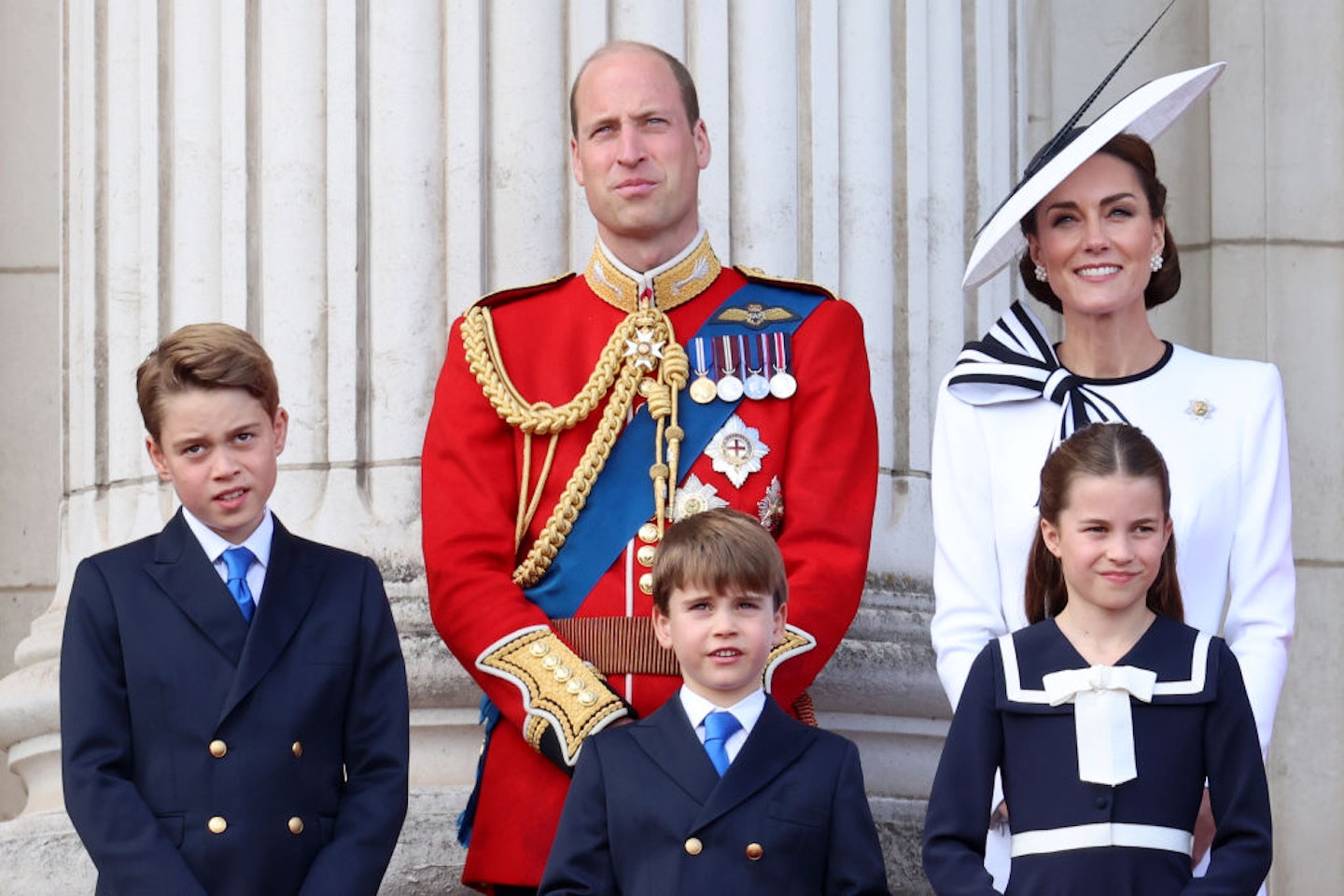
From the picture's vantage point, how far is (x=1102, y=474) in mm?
4113

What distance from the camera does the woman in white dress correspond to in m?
4.46

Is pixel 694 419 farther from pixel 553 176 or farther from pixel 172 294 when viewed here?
pixel 172 294

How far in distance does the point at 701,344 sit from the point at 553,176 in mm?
1101

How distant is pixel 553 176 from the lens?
5906 millimetres

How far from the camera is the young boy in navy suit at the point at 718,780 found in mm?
4172

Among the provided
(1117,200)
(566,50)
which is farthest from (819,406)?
(566,50)

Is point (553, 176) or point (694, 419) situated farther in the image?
point (553, 176)

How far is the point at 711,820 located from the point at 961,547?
0.73 metres

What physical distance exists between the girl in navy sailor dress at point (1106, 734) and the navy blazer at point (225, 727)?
98 cm

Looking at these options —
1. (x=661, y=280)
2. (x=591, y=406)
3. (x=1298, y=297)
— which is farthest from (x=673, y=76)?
(x=1298, y=297)

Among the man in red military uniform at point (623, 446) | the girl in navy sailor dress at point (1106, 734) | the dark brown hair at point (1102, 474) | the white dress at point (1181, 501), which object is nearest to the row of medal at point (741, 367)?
the man in red military uniform at point (623, 446)

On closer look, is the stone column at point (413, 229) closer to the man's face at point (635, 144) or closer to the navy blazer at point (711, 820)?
the man's face at point (635, 144)

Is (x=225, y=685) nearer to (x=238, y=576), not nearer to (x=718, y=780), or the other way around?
(x=238, y=576)

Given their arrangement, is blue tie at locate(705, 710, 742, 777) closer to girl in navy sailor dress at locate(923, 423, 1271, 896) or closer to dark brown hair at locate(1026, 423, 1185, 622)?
girl in navy sailor dress at locate(923, 423, 1271, 896)
